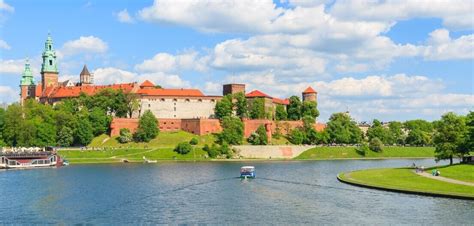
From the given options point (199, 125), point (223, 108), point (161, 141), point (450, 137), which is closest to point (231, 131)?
point (199, 125)

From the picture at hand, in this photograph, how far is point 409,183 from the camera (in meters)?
52.9

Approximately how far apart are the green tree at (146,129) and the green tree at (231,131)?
1218 cm

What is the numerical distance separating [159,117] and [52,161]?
44610 mm

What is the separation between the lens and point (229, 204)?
1780 inches

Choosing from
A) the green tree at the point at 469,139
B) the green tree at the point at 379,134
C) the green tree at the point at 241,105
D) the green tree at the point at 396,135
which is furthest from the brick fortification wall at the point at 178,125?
the green tree at the point at 469,139

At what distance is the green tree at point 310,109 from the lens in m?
143

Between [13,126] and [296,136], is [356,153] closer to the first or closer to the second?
[296,136]

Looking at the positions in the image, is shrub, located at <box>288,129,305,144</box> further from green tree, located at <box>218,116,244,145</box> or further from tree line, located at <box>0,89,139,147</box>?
tree line, located at <box>0,89,139,147</box>

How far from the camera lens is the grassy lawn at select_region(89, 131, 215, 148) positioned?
114 m

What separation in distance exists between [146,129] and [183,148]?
1214 centimetres

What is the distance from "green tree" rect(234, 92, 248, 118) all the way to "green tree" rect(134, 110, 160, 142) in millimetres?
21008

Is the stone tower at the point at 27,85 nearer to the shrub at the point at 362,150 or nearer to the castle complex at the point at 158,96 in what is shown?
the castle complex at the point at 158,96

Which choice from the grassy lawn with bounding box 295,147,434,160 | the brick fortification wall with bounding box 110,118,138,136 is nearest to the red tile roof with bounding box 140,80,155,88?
the brick fortification wall with bounding box 110,118,138,136

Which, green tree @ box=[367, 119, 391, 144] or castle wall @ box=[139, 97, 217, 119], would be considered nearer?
castle wall @ box=[139, 97, 217, 119]
